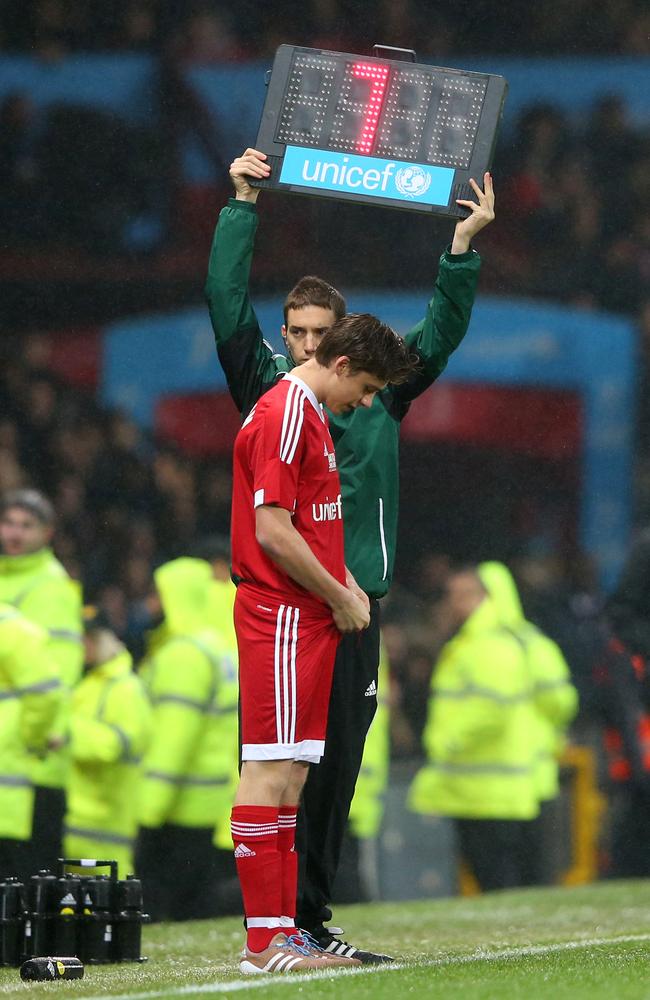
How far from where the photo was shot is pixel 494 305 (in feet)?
30.9

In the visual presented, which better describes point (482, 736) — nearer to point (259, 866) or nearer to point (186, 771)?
point (186, 771)

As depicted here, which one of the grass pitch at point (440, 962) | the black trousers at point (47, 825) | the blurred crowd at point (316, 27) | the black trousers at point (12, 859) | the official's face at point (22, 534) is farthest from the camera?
the blurred crowd at point (316, 27)

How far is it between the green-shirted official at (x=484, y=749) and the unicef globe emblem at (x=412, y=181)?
4406 millimetres

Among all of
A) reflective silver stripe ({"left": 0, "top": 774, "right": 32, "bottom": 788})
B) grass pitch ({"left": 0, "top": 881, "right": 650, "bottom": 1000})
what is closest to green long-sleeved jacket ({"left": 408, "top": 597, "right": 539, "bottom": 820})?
grass pitch ({"left": 0, "top": 881, "right": 650, "bottom": 1000})

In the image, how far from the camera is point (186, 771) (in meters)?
8.12

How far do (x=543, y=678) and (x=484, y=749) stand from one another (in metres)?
0.48

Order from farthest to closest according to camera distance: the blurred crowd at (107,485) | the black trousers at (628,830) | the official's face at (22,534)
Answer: the black trousers at (628,830) → the blurred crowd at (107,485) → the official's face at (22,534)

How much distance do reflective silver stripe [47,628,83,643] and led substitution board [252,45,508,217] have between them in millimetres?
3210

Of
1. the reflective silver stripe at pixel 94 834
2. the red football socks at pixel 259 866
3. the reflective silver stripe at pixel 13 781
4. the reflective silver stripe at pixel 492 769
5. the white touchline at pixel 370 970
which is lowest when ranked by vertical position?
the white touchline at pixel 370 970

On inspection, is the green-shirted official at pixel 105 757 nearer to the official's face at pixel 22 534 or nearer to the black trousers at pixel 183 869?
the black trousers at pixel 183 869

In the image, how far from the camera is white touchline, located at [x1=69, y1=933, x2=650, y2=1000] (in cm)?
413

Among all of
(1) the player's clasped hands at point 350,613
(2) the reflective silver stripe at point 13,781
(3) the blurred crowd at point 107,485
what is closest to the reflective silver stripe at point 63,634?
(3) the blurred crowd at point 107,485

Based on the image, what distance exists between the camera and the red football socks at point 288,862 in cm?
455

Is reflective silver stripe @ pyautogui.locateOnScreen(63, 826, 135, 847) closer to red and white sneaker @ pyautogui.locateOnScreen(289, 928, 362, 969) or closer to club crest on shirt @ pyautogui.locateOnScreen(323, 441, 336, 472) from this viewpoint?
red and white sneaker @ pyautogui.locateOnScreen(289, 928, 362, 969)
